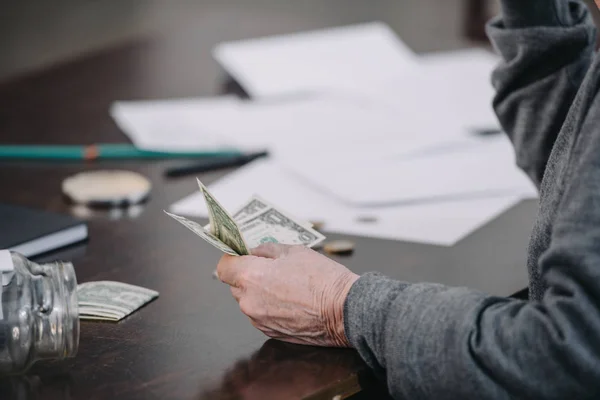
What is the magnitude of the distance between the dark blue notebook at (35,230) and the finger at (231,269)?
0.32m

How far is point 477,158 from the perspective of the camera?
1955 mm

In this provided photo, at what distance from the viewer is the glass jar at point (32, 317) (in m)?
1.11

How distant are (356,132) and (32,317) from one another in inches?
43.2

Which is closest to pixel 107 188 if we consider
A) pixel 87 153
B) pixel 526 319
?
pixel 87 153

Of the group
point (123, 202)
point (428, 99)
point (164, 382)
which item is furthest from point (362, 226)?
point (428, 99)

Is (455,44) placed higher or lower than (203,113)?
lower

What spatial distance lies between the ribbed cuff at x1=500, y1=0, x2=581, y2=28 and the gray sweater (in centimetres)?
46

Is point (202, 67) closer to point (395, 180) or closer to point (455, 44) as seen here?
point (455, 44)

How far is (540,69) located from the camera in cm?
163

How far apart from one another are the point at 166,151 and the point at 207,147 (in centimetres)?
9

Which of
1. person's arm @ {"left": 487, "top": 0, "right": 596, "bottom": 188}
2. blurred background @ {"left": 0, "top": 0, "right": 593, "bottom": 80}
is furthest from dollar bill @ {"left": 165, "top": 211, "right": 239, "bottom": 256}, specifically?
blurred background @ {"left": 0, "top": 0, "right": 593, "bottom": 80}

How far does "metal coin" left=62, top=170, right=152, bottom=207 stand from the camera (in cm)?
168

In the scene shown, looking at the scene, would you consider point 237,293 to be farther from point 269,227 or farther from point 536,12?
point 536,12

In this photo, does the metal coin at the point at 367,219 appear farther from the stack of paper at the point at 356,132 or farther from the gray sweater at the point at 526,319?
the gray sweater at the point at 526,319
